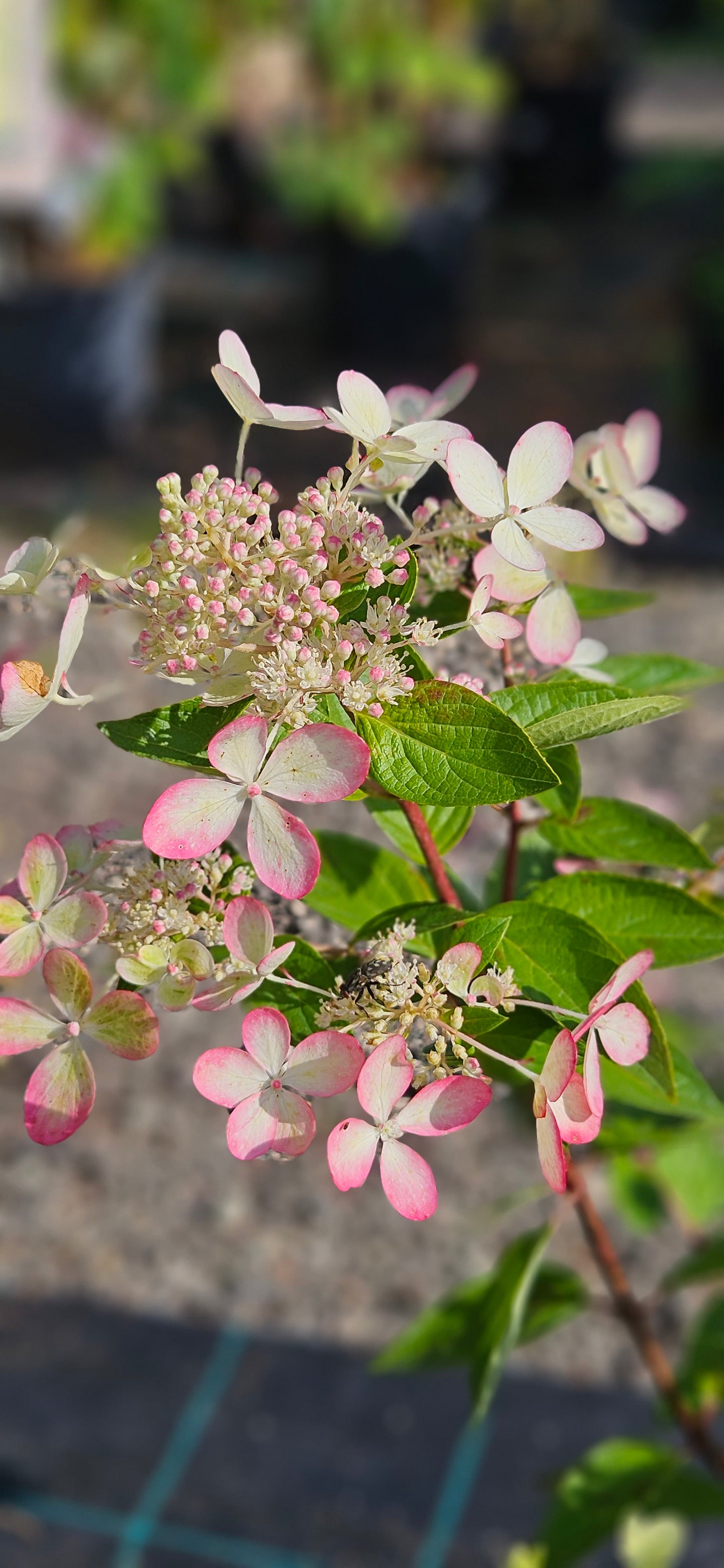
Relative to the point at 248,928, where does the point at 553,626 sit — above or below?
above

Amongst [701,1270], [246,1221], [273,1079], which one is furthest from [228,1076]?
[246,1221]

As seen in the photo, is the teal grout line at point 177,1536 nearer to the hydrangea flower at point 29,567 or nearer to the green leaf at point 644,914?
the green leaf at point 644,914

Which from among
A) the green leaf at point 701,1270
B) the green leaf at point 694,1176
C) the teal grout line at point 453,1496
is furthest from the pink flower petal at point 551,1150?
the teal grout line at point 453,1496

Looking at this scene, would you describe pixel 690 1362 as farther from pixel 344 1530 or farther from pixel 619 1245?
pixel 619 1245

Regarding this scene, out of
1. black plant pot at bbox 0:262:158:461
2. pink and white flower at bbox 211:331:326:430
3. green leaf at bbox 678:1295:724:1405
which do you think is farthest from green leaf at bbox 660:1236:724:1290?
black plant pot at bbox 0:262:158:461

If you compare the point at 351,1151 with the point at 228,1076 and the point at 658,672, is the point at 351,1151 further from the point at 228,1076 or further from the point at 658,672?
the point at 658,672

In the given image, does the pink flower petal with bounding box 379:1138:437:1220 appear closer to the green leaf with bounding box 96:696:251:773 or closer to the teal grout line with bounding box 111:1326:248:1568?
the green leaf with bounding box 96:696:251:773
